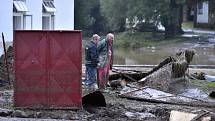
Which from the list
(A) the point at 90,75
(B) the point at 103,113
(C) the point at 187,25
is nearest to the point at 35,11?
(A) the point at 90,75

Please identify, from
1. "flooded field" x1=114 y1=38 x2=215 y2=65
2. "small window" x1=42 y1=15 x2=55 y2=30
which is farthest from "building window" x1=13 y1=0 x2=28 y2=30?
"flooded field" x1=114 y1=38 x2=215 y2=65

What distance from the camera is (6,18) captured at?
30094 millimetres

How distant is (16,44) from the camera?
13430 mm

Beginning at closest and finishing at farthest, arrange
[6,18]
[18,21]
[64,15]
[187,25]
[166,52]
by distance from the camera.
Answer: [6,18], [18,21], [64,15], [166,52], [187,25]

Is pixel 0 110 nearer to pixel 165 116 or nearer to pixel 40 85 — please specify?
pixel 40 85

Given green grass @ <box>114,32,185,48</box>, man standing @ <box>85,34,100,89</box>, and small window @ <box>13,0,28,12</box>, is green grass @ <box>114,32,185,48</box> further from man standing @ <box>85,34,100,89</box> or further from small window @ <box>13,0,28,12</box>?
man standing @ <box>85,34,100,89</box>

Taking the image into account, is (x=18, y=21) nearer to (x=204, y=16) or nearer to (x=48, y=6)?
(x=48, y=6)

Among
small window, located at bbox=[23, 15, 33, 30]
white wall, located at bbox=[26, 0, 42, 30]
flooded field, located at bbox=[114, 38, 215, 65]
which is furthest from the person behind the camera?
flooded field, located at bbox=[114, 38, 215, 65]

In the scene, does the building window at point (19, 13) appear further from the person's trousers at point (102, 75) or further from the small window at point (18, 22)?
the person's trousers at point (102, 75)

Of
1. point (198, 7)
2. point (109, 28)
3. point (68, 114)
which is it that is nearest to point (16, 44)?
point (68, 114)

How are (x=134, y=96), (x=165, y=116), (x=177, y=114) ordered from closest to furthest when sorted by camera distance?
(x=177, y=114), (x=165, y=116), (x=134, y=96)

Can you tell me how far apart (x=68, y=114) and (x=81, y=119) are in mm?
609

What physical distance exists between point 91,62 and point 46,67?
524 cm

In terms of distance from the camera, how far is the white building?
98.5 ft
